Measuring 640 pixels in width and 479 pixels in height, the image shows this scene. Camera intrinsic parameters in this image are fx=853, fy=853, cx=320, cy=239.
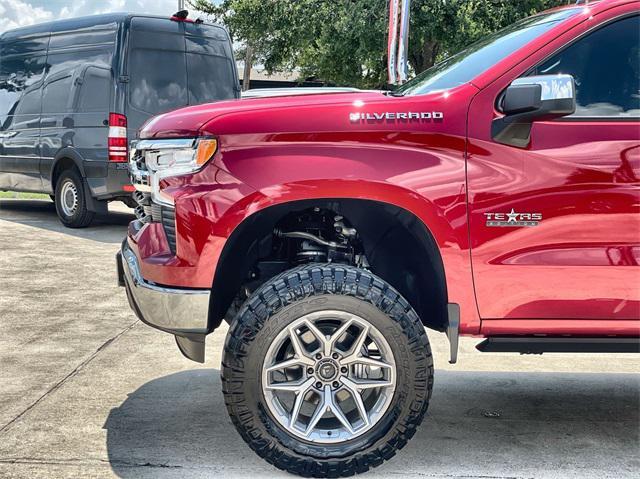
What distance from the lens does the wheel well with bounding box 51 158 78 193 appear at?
36.4ft

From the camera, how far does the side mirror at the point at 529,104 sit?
131 inches

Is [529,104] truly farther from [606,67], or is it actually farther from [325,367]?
[325,367]

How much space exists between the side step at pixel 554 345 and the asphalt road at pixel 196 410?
1.69 feet

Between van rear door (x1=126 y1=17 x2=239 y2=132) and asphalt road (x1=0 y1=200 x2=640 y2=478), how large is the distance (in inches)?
168

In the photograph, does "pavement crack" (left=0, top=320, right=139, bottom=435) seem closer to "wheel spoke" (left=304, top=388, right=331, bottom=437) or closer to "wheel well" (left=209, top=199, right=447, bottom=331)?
"wheel well" (left=209, top=199, right=447, bottom=331)

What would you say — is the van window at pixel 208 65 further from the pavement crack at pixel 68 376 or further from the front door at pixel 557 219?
the front door at pixel 557 219

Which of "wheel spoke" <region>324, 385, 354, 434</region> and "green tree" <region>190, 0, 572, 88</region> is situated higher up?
"green tree" <region>190, 0, 572, 88</region>


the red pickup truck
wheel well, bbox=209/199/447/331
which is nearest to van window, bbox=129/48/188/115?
wheel well, bbox=209/199/447/331

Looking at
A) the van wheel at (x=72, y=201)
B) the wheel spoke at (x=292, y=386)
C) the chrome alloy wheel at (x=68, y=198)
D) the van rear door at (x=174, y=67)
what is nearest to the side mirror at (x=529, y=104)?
the wheel spoke at (x=292, y=386)

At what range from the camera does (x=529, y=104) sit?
3.33 m

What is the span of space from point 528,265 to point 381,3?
20148mm

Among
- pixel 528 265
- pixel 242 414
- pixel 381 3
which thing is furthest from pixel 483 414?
pixel 381 3

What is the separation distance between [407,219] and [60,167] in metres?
8.61

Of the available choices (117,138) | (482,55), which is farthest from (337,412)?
(117,138)
